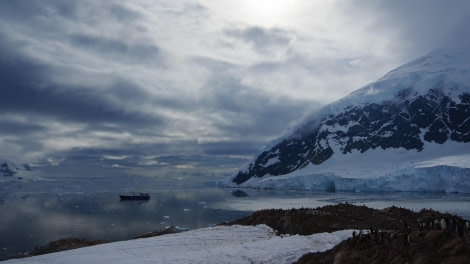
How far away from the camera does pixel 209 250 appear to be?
1483 centimetres

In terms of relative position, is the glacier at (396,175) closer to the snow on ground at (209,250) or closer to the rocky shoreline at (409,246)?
the snow on ground at (209,250)

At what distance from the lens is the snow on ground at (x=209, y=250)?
13.0m

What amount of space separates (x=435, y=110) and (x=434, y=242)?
21555cm

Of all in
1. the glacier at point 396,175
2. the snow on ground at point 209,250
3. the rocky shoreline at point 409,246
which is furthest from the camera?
the glacier at point 396,175

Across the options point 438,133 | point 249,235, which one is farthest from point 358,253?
point 438,133

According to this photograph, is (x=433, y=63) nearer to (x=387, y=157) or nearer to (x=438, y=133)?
(x=438, y=133)

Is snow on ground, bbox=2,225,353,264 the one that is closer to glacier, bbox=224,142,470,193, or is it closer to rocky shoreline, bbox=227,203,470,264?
rocky shoreline, bbox=227,203,470,264

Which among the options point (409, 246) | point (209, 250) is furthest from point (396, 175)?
point (409, 246)

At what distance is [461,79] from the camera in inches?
7234

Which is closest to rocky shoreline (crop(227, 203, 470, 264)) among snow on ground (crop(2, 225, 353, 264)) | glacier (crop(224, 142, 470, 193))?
snow on ground (crop(2, 225, 353, 264))

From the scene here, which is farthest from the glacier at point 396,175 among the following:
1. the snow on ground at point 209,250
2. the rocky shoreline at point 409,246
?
the rocky shoreline at point 409,246

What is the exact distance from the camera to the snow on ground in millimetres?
13027

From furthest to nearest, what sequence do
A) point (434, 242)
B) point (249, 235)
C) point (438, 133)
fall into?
point (438, 133) → point (249, 235) → point (434, 242)

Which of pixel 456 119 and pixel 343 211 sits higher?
pixel 456 119
